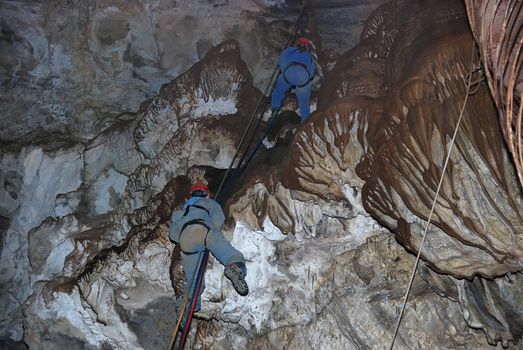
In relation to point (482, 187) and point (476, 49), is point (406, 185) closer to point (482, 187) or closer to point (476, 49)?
point (482, 187)

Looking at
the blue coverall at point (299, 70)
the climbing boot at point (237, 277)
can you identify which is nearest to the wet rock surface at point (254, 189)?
the blue coverall at point (299, 70)

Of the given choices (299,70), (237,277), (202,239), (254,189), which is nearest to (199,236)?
(202,239)

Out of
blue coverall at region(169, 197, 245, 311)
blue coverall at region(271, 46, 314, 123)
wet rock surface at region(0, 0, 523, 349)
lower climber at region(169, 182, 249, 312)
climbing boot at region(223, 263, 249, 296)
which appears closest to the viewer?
wet rock surface at region(0, 0, 523, 349)

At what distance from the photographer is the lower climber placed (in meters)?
5.04

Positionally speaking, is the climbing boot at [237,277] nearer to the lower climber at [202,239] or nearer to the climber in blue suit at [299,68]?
the lower climber at [202,239]

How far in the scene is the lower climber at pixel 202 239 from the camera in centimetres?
504

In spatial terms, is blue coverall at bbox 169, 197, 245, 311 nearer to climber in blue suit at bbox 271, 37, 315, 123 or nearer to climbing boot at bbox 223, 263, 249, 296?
climbing boot at bbox 223, 263, 249, 296

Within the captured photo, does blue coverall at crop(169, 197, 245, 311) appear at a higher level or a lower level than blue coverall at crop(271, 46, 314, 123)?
lower

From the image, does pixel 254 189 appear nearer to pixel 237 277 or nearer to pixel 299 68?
pixel 237 277

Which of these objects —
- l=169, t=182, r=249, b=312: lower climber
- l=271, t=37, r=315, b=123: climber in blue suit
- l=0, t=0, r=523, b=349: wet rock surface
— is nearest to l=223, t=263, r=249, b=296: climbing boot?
l=169, t=182, r=249, b=312: lower climber

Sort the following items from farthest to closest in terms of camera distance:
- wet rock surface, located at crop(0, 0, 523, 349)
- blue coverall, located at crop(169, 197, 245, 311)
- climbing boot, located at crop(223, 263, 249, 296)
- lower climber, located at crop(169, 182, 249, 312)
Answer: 1. blue coverall, located at crop(169, 197, 245, 311)
2. lower climber, located at crop(169, 182, 249, 312)
3. climbing boot, located at crop(223, 263, 249, 296)
4. wet rock surface, located at crop(0, 0, 523, 349)

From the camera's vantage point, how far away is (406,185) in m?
4.39

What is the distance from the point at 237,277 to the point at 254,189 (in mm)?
1261

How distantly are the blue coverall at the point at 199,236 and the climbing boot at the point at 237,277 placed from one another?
0.23 feet
